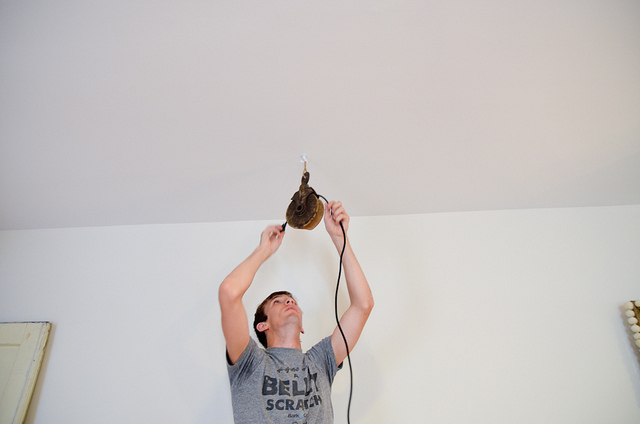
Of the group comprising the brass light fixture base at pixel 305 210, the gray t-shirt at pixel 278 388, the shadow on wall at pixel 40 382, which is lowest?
the gray t-shirt at pixel 278 388

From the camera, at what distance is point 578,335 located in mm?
1702

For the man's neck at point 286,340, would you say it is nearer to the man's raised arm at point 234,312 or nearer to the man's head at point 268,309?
the man's head at point 268,309

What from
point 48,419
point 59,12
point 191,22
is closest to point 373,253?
point 191,22

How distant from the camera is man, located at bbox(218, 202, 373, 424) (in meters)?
1.17

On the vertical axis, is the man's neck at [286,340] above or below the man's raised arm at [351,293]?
below

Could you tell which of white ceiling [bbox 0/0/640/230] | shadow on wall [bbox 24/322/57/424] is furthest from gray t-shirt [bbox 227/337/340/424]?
shadow on wall [bbox 24/322/57/424]

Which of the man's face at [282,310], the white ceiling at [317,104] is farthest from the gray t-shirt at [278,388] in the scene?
the white ceiling at [317,104]

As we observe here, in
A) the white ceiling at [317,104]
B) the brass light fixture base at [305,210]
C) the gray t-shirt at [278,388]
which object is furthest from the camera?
the brass light fixture base at [305,210]

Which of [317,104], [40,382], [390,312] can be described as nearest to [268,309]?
[390,312]

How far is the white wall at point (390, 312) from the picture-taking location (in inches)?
64.1

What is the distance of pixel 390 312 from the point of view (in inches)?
69.9

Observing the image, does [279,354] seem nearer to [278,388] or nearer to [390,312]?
[278,388]

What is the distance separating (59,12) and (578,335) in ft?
7.51

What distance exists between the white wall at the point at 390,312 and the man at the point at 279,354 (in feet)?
1.11
